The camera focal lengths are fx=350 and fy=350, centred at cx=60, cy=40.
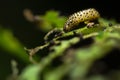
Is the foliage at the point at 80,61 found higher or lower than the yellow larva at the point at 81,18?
lower

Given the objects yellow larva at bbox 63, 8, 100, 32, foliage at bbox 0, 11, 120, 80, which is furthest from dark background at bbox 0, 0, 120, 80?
foliage at bbox 0, 11, 120, 80

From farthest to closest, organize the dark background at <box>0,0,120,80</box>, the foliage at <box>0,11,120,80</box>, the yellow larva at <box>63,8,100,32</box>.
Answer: the dark background at <box>0,0,120,80</box>
the yellow larva at <box>63,8,100,32</box>
the foliage at <box>0,11,120,80</box>

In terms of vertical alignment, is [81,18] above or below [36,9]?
below

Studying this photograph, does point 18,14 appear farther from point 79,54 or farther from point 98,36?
point 79,54

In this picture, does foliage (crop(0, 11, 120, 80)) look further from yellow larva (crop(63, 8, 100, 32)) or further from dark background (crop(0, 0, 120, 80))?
dark background (crop(0, 0, 120, 80))

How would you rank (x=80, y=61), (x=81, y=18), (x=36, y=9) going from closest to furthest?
(x=80, y=61) < (x=81, y=18) < (x=36, y=9)

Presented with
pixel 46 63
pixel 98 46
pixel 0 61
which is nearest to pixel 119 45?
pixel 98 46

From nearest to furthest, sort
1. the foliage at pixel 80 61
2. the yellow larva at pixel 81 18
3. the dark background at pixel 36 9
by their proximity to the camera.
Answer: the foliage at pixel 80 61 < the yellow larva at pixel 81 18 < the dark background at pixel 36 9

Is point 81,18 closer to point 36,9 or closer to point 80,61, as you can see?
point 80,61

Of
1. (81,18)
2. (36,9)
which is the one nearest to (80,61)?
(81,18)

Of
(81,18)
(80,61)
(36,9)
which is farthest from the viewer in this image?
(36,9)

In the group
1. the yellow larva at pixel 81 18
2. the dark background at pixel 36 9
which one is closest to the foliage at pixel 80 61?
the yellow larva at pixel 81 18

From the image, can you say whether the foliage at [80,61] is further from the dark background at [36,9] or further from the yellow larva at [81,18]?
the dark background at [36,9]
